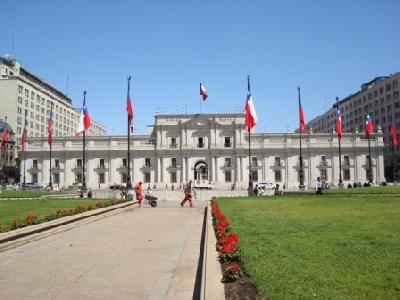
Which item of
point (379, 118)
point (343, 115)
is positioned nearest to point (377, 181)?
point (379, 118)

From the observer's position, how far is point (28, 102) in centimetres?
9294

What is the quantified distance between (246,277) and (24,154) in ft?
262

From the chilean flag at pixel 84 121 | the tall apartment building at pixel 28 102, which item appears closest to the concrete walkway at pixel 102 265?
the chilean flag at pixel 84 121

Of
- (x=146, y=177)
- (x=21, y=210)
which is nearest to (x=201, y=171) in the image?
(x=146, y=177)

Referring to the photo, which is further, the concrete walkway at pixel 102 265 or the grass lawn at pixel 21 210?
the grass lawn at pixel 21 210

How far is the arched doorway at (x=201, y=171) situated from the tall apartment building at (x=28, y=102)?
3917 centimetres

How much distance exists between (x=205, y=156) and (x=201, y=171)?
5826 mm

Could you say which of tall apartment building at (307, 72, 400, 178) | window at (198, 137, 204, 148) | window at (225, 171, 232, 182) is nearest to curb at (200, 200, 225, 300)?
window at (225, 171, 232, 182)

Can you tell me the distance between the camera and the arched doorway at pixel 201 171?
78938 millimetres

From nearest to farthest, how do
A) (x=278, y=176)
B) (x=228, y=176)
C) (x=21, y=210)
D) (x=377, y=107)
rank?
1. (x=21, y=210)
2. (x=278, y=176)
3. (x=228, y=176)
4. (x=377, y=107)

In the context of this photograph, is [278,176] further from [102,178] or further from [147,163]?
[102,178]

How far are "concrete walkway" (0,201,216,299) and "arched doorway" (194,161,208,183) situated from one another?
64.2 m

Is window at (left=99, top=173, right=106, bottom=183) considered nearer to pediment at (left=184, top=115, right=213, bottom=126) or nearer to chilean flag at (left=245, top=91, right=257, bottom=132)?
pediment at (left=184, top=115, right=213, bottom=126)

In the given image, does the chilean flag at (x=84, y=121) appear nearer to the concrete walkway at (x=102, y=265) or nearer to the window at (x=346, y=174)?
the concrete walkway at (x=102, y=265)
